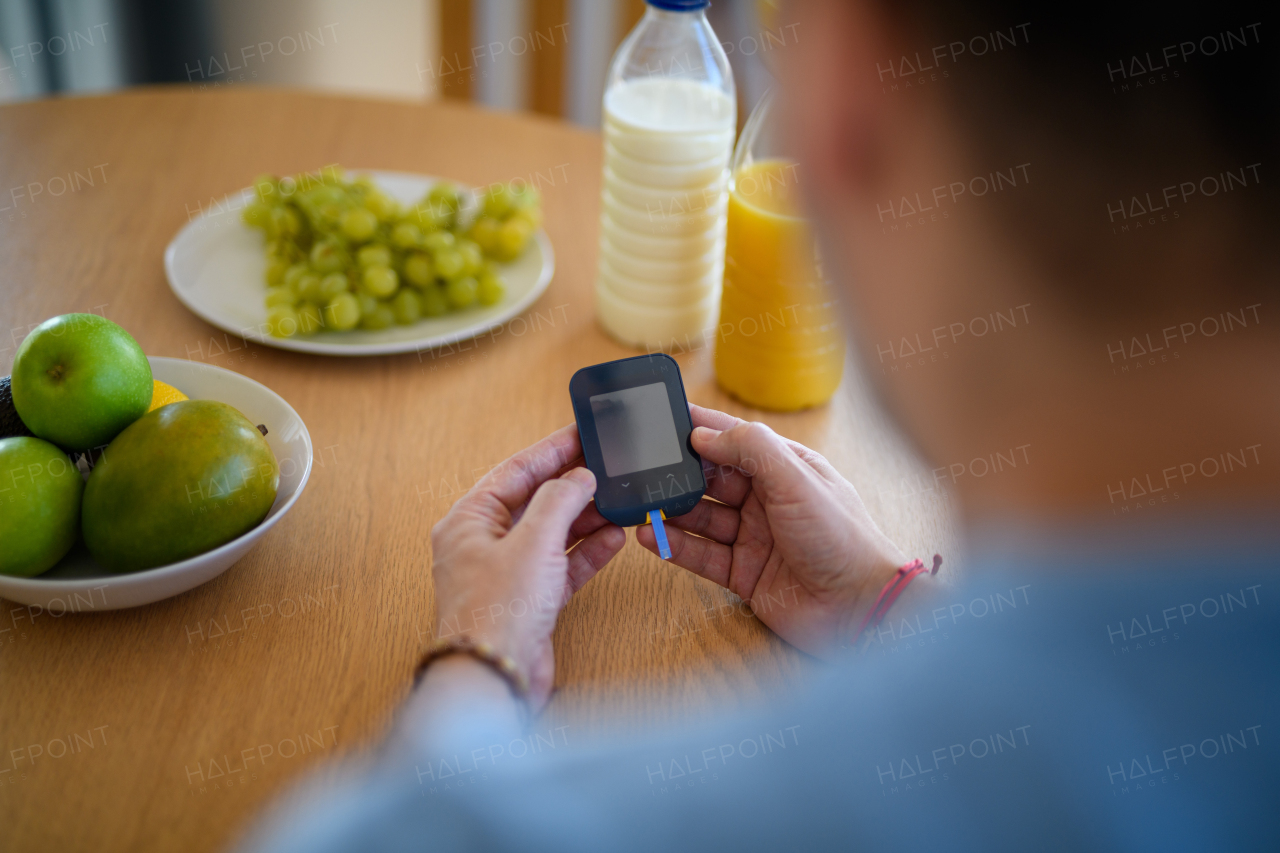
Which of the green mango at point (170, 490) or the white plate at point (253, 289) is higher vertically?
the green mango at point (170, 490)

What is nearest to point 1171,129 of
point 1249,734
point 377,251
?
point 1249,734

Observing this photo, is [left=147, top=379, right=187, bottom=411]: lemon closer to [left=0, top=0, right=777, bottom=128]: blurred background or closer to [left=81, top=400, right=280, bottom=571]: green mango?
[left=81, top=400, right=280, bottom=571]: green mango

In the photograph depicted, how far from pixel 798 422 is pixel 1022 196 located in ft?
2.25

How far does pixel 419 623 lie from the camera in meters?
0.70

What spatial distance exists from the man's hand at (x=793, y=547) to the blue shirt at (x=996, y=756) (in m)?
0.20

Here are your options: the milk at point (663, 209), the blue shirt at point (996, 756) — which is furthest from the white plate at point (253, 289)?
the blue shirt at point (996, 756)

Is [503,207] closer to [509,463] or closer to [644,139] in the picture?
[644,139]

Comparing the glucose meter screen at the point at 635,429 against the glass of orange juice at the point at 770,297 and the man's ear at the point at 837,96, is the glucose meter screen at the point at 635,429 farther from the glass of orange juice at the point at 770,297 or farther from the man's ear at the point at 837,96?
the man's ear at the point at 837,96

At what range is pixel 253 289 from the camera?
3.57ft

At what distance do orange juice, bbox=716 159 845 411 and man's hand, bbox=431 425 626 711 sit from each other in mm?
293

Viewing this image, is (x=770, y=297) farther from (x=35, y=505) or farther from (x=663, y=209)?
(x=35, y=505)

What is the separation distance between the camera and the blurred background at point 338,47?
2.52 metres

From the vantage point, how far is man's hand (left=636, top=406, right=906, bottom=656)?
70 cm

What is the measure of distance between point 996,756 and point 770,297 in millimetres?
569
